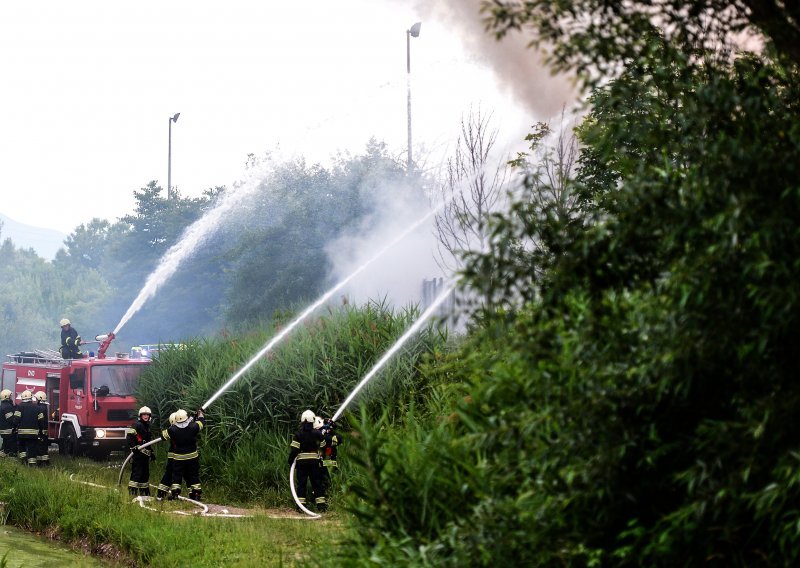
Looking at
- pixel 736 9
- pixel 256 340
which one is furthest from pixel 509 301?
pixel 256 340

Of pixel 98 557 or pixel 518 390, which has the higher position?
pixel 518 390

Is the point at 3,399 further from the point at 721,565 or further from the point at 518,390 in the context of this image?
the point at 721,565

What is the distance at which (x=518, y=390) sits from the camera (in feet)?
23.7

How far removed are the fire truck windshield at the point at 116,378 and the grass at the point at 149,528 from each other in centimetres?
386

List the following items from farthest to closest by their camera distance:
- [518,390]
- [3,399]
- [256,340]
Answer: [3,399] → [256,340] → [518,390]

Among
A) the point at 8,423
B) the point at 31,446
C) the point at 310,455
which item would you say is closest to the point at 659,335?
the point at 310,455

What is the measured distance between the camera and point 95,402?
21.2m

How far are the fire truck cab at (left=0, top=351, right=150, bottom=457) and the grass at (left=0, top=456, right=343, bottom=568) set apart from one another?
3.40 metres

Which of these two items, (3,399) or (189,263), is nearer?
(3,399)

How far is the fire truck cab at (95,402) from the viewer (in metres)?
21.2

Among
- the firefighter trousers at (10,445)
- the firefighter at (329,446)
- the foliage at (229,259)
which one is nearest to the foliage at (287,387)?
the firefighter at (329,446)

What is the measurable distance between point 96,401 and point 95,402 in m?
0.03

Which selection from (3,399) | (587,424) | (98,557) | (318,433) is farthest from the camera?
(3,399)

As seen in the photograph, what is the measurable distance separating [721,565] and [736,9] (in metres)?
3.24
